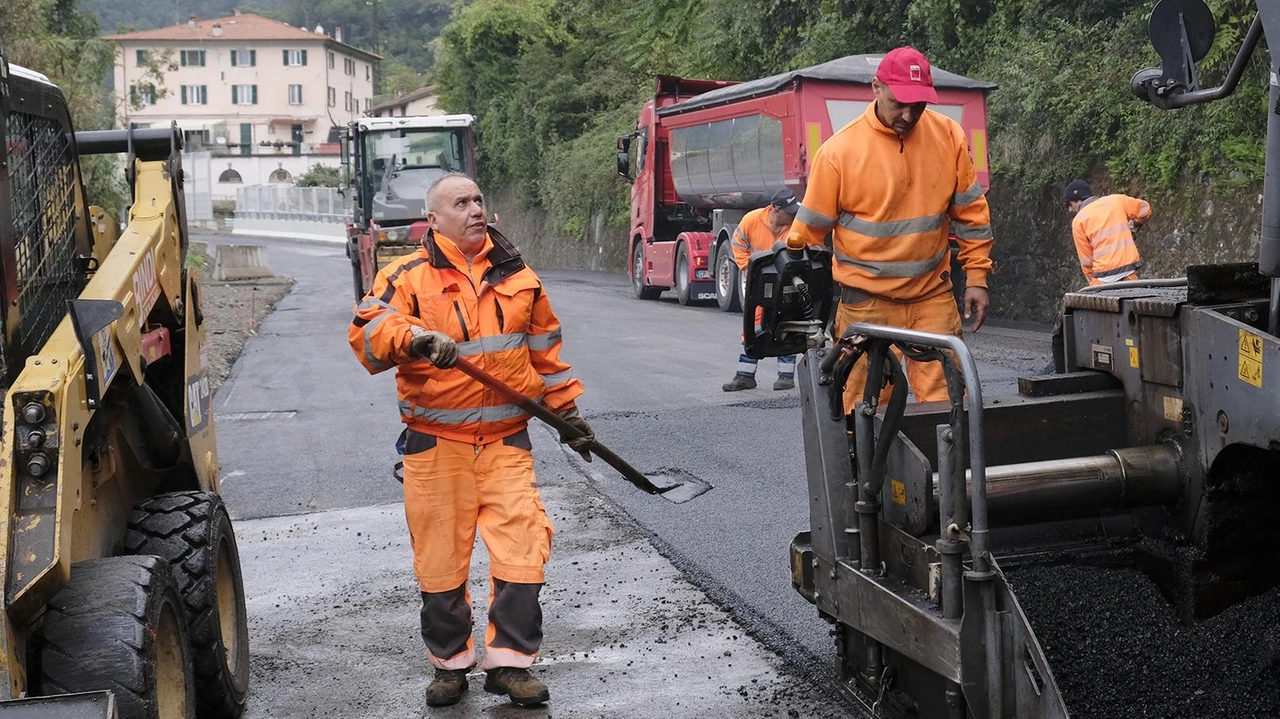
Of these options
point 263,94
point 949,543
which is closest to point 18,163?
point 949,543

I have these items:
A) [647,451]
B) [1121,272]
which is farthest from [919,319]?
[1121,272]

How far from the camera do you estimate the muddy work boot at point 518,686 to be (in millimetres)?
4711

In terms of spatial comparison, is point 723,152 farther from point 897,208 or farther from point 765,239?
point 897,208

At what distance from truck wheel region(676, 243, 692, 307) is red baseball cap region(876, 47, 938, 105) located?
17302 mm

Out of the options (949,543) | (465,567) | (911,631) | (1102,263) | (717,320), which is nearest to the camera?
(949,543)

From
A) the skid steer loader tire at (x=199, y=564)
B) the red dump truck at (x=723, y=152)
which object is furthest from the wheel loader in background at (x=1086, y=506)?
the red dump truck at (x=723, y=152)

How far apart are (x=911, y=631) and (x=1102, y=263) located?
8.20m

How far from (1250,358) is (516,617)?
8.07 ft

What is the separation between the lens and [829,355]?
14.0 ft

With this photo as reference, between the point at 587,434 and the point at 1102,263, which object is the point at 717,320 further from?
the point at 587,434

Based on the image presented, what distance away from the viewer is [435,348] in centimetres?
454

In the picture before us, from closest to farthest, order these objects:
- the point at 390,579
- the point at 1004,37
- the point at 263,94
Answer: the point at 390,579, the point at 1004,37, the point at 263,94

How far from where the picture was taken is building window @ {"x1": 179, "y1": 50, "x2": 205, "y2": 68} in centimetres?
A: 10625

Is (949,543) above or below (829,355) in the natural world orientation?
below
